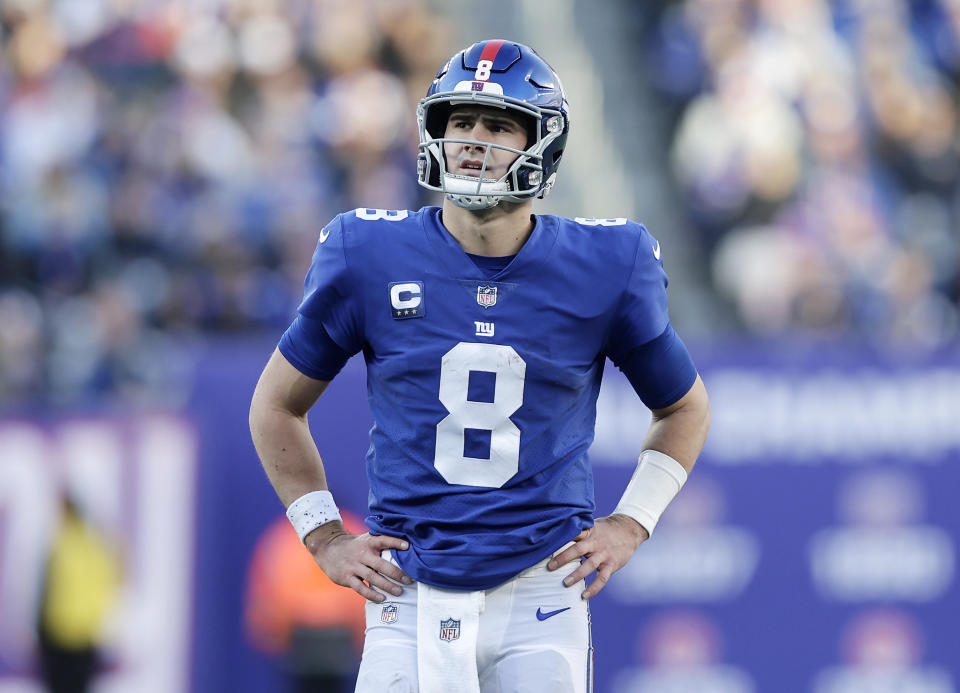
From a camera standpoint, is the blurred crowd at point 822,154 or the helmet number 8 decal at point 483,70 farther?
the blurred crowd at point 822,154

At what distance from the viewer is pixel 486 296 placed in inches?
121

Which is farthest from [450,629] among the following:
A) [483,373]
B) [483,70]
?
[483,70]

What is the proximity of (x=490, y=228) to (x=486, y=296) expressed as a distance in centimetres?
16

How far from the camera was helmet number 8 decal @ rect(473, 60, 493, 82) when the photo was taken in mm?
3098

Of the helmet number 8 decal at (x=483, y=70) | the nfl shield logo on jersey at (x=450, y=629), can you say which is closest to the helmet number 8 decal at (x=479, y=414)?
the nfl shield logo on jersey at (x=450, y=629)

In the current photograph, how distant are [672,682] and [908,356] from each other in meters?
1.81

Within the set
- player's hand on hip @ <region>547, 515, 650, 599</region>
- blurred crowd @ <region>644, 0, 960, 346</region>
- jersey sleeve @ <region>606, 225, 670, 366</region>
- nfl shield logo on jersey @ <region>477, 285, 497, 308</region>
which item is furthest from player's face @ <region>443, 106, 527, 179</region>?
blurred crowd @ <region>644, 0, 960, 346</region>

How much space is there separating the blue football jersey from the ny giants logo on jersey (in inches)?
3.7

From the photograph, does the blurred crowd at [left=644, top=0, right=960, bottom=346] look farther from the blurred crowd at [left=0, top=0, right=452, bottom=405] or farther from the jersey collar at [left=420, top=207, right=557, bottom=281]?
the jersey collar at [left=420, top=207, right=557, bottom=281]

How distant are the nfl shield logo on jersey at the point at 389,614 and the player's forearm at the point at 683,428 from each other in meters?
0.73

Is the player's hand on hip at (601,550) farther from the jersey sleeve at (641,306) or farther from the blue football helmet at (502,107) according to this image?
the blue football helmet at (502,107)

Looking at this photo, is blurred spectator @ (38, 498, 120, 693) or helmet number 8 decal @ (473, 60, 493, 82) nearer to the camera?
helmet number 8 decal @ (473, 60, 493, 82)

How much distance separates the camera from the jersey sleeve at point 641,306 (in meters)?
3.11

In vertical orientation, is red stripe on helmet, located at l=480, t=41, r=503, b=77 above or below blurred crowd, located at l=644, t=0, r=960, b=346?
below
